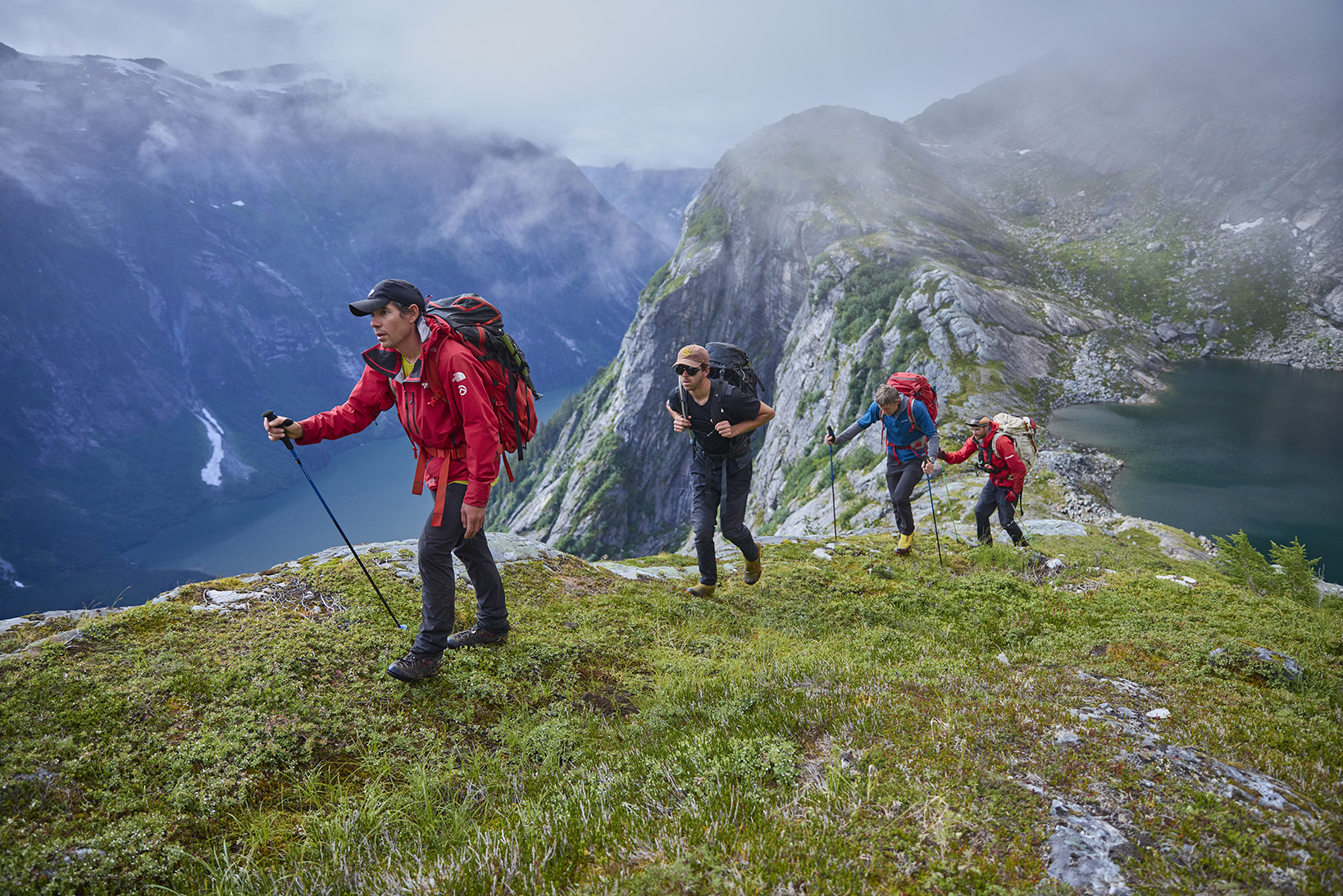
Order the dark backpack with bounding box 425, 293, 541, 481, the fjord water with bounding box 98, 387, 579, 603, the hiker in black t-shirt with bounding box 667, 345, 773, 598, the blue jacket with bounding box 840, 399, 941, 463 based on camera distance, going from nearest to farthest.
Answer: the dark backpack with bounding box 425, 293, 541, 481, the hiker in black t-shirt with bounding box 667, 345, 773, 598, the blue jacket with bounding box 840, 399, 941, 463, the fjord water with bounding box 98, 387, 579, 603

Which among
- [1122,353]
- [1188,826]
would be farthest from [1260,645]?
[1122,353]

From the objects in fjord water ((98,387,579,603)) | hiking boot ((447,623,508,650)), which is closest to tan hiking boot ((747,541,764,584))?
hiking boot ((447,623,508,650))

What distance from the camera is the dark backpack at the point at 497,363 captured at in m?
5.91

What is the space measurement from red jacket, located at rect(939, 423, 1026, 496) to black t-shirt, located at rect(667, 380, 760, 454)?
6155 mm

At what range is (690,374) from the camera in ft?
28.5

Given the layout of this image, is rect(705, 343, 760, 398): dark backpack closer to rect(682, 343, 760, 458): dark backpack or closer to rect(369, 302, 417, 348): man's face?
rect(682, 343, 760, 458): dark backpack

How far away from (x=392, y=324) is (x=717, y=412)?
15.7ft

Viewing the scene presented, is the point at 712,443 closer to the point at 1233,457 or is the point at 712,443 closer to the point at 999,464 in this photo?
the point at 999,464

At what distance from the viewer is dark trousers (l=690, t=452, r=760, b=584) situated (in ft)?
30.8

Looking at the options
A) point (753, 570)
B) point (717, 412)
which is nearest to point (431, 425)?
point (717, 412)

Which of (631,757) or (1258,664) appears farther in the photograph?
(1258,664)

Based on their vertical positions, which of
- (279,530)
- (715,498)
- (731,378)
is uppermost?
(731,378)

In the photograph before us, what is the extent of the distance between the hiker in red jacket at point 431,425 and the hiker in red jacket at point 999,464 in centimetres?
1054

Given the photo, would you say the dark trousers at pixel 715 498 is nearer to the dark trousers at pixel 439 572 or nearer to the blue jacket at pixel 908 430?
Result: the blue jacket at pixel 908 430
